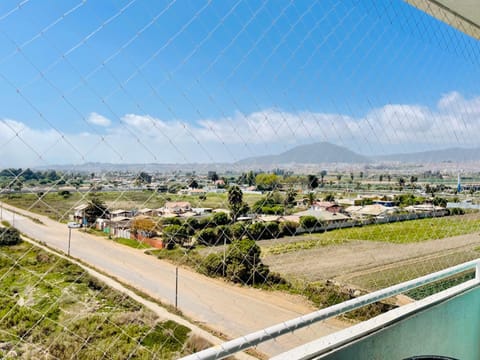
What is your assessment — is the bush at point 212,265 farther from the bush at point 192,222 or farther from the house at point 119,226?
the house at point 119,226

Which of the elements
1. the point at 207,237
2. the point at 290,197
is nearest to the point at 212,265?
the point at 207,237

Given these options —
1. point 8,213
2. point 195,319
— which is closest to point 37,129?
point 8,213

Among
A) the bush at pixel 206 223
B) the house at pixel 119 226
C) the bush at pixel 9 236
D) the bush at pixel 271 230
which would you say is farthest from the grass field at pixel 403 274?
the bush at pixel 9 236

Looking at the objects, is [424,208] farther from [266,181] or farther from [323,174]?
[266,181]

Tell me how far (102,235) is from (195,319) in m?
0.67

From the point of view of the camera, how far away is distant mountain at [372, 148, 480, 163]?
1473mm

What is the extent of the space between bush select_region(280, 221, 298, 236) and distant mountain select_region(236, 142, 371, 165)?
189 millimetres

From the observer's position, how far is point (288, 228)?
109 cm

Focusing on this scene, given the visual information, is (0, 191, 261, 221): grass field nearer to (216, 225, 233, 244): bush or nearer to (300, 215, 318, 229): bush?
(216, 225, 233, 244): bush

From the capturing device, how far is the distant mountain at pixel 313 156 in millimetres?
987

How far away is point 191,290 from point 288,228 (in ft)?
1.35

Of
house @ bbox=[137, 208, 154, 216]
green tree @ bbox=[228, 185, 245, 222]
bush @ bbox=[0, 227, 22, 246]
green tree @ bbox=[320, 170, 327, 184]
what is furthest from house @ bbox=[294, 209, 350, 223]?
bush @ bbox=[0, 227, 22, 246]

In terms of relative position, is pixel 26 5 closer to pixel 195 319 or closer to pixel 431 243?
pixel 195 319

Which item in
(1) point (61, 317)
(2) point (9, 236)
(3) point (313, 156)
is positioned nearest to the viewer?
(2) point (9, 236)
